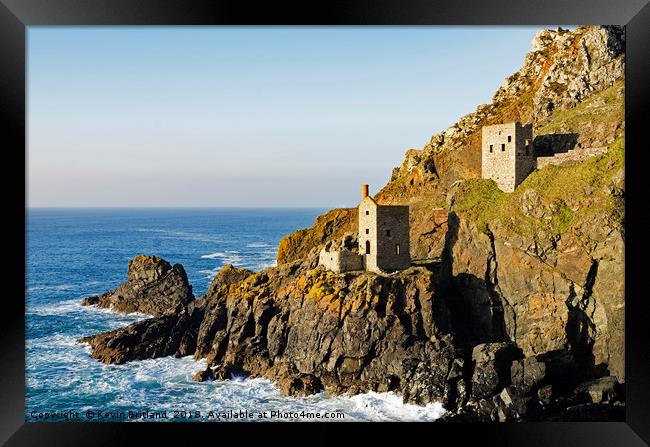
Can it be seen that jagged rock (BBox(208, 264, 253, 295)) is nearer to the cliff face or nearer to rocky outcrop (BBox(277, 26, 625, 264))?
rocky outcrop (BBox(277, 26, 625, 264))

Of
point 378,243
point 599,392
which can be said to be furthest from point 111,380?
point 599,392

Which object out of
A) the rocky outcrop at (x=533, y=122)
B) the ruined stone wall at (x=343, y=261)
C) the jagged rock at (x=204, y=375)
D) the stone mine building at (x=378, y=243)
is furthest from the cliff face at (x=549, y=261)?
the jagged rock at (x=204, y=375)

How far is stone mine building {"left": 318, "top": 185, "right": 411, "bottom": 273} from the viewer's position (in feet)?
102

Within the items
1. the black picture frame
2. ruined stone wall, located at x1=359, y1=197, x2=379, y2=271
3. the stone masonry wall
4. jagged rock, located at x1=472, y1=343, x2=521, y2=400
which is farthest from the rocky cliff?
the black picture frame

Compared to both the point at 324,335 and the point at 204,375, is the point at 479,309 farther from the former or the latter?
the point at 204,375

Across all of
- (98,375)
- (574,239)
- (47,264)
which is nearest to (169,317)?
(98,375)

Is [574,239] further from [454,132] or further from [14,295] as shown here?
[14,295]

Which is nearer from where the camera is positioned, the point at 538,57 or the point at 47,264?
the point at 538,57
